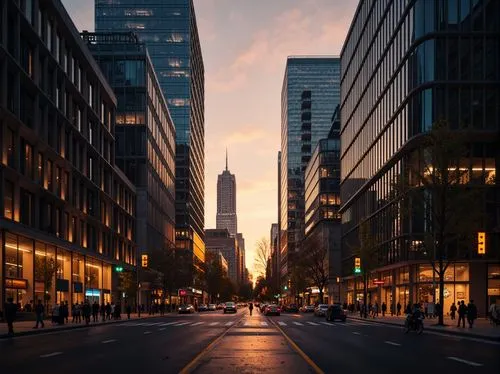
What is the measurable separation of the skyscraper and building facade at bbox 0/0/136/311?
7793 centimetres

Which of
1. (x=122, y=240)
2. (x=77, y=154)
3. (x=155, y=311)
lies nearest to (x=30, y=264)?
(x=77, y=154)

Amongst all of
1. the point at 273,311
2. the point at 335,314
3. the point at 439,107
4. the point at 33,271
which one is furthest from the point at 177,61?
the point at 33,271

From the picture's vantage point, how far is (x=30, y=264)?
2062 inches

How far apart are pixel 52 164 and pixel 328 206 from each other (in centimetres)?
8487

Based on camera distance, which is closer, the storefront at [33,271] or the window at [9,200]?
the window at [9,200]

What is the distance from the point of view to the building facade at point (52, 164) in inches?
1879

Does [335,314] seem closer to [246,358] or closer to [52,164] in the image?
[52,164]

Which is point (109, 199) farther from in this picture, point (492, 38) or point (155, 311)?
point (492, 38)

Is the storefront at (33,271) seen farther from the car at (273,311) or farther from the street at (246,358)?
the car at (273,311)

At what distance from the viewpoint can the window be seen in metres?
46.4

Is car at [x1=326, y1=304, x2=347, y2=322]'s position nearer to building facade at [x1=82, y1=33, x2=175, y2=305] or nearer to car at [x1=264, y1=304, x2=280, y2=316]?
car at [x1=264, y1=304, x2=280, y2=316]

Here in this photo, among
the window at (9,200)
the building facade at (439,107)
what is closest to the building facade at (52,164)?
the window at (9,200)

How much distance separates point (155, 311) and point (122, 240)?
37.9 ft

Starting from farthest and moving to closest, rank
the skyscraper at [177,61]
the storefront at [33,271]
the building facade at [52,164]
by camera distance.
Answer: the skyscraper at [177,61] < the building facade at [52,164] < the storefront at [33,271]
